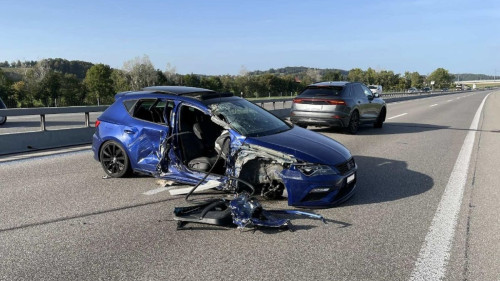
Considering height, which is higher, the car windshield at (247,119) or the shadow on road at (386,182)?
the car windshield at (247,119)

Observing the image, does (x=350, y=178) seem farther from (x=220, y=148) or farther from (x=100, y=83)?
(x=100, y=83)

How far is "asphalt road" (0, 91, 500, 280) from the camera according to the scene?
3438 millimetres

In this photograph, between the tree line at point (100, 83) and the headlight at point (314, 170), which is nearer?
the headlight at point (314, 170)

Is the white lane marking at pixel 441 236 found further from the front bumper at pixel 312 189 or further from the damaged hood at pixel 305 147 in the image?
the damaged hood at pixel 305 147

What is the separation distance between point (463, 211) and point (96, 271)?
4268 millimetres

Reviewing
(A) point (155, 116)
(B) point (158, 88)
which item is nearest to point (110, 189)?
(A) point (155, 116)

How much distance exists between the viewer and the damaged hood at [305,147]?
5.03 m

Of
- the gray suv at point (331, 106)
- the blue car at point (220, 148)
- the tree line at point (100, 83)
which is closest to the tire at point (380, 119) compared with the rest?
the gray suv at point (331, 106)

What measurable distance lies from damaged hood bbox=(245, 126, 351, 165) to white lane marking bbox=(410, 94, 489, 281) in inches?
53.3

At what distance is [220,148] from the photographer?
5590 millimetres

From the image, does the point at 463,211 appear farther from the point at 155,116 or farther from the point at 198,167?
the point at 155,116

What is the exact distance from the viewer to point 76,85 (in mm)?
50656

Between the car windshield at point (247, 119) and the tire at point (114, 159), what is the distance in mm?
1761

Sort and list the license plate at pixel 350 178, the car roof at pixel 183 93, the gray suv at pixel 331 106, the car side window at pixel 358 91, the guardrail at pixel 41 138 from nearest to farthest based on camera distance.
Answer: the license plate at pixel 350 178 < the car roof at pixel 183 93 < the guardrail at pixel 41 138 < the gray suv at pixel 331 106 < the car side window at pixel 358 91
